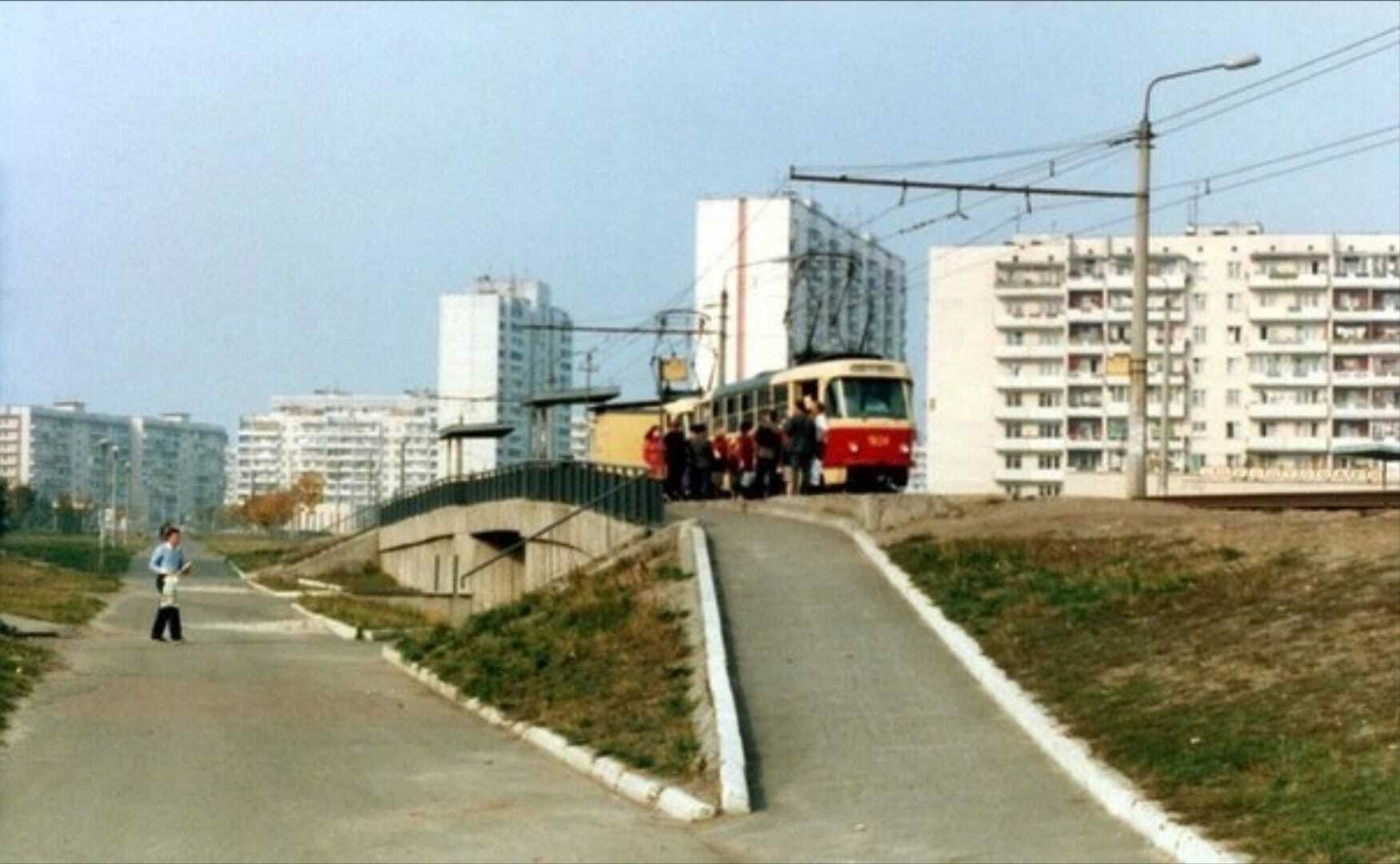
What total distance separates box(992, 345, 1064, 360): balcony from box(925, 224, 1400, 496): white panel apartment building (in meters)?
0.05

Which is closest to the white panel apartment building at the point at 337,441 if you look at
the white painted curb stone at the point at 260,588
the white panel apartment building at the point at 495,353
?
the white panel apartment building at the point at 495,353

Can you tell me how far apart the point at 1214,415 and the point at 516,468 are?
729 inches

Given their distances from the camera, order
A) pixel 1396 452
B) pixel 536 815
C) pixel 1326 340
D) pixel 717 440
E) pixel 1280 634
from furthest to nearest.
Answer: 1. pixel 1326 340
2. pixel 717 440
3. pixel 1396 452
4. pixel 1280 634
5. pixel 536 815

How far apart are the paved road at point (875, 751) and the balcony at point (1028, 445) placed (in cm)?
3874

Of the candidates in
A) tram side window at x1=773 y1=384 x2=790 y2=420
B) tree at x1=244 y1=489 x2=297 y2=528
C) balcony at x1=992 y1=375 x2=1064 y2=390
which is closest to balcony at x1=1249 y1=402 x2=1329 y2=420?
balcony at x1=992 y1=375 x2=1064 y2=390

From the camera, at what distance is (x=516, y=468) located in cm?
4809

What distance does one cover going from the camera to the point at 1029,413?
62.1 m

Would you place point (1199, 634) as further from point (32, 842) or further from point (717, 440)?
point (717, 440)

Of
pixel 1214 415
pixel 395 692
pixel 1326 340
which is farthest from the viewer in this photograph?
pixel 1214 415

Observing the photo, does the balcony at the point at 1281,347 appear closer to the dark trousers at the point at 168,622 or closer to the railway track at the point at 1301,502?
the railway track at the point at 1301,502

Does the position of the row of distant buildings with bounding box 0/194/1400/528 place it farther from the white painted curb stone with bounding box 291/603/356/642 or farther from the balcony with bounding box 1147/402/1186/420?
the white painted curb stone with bounding box 291/603/356/642

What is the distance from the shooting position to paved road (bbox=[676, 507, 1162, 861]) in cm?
1174

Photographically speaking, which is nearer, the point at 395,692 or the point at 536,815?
the point at 536,815

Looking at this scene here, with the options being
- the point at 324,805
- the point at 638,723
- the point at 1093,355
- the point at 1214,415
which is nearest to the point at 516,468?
the point at 1214,415
